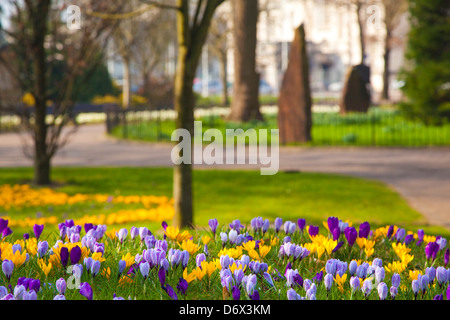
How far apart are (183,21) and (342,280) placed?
4839mm

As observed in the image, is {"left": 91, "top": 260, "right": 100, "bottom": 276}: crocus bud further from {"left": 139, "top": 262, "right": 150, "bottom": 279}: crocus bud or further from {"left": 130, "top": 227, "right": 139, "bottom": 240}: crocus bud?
{"left": 130, "top": 227, "right": 139, "bottom": 240}: crocus bud

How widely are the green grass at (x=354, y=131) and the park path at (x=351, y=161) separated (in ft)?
3.11

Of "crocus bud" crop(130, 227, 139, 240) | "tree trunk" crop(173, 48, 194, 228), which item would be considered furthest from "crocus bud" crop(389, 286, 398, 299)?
"tree trunk" crop(173, 48, 194, 228)

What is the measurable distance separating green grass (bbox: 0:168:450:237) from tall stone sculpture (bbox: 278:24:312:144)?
5.35 meters

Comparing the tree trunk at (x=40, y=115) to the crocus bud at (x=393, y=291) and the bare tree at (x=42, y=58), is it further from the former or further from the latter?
the crocus bud at (x=393, y=291)

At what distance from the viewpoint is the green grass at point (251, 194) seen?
27.8ft

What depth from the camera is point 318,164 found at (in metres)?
14.0

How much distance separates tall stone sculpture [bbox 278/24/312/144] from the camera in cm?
1761

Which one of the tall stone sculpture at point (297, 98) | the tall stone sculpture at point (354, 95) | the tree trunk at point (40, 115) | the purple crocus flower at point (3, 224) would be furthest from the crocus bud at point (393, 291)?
the tall stone sculpture at point (354, 95)

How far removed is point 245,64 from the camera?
76.7ft

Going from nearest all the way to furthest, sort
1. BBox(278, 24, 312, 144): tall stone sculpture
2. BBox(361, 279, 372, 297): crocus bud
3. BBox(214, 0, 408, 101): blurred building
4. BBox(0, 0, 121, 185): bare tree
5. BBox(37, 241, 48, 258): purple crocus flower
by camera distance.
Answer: BBox(361, 279, 372, 297): crocus bud < BBox(37, 241, 48, 258): purple crocus flower < BBox(0, 0, 121, 185): bare tree < BBox(278, 24, 312, 144): tall stone sculpture < BBox(214, 0, 408, 101): blurred building

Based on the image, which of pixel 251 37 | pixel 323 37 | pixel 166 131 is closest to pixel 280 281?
pixel 166 131

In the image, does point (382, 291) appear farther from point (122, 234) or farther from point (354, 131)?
point (354, 131)

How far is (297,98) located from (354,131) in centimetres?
357
